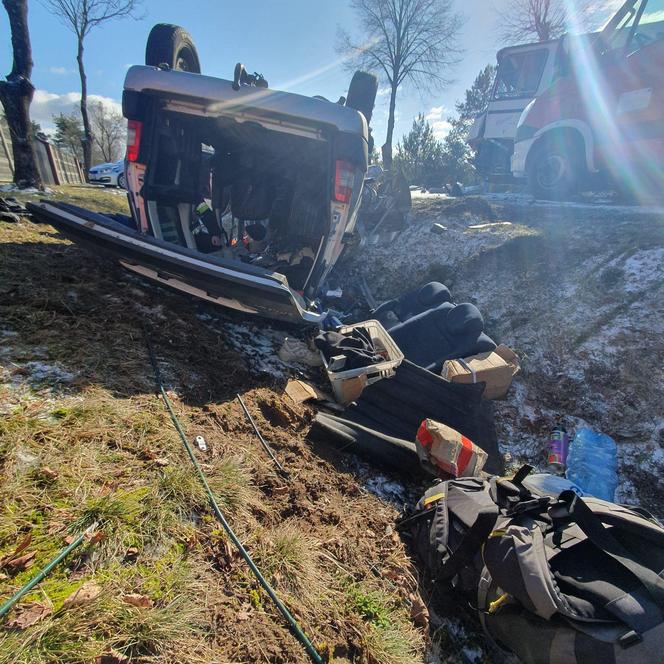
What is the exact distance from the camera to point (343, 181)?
3.47 m

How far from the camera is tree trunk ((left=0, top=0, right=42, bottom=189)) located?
21.1ft

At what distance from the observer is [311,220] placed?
13.8 feet

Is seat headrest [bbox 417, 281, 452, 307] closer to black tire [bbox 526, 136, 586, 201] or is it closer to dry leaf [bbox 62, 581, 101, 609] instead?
dry leaf [bbox 62, 581, 101, 609]

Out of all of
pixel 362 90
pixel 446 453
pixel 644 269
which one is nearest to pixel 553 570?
pixel 446 453

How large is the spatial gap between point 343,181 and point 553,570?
3.24 metres

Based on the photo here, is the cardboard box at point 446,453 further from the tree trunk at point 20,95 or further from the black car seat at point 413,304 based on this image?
the tree trunk at point 20,95

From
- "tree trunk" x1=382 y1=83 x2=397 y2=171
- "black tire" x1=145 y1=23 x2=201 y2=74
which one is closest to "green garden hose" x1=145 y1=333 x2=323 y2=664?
"black tire" x1=145 y1=23 x2=201 y2=74

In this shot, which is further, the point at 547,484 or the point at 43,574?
the point at 547,484

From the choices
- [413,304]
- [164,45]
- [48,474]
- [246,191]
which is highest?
[164,45]

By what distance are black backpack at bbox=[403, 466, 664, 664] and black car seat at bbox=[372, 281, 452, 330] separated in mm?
2633

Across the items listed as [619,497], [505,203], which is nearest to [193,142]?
[619,497]

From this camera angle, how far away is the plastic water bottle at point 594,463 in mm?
2652

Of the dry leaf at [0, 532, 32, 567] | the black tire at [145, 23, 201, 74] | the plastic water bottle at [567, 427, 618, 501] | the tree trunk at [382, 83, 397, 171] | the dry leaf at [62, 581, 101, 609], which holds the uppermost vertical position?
the tree trunk at [382, 83, 397, 171]

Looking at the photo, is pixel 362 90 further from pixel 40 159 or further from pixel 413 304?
pixel 40 159
